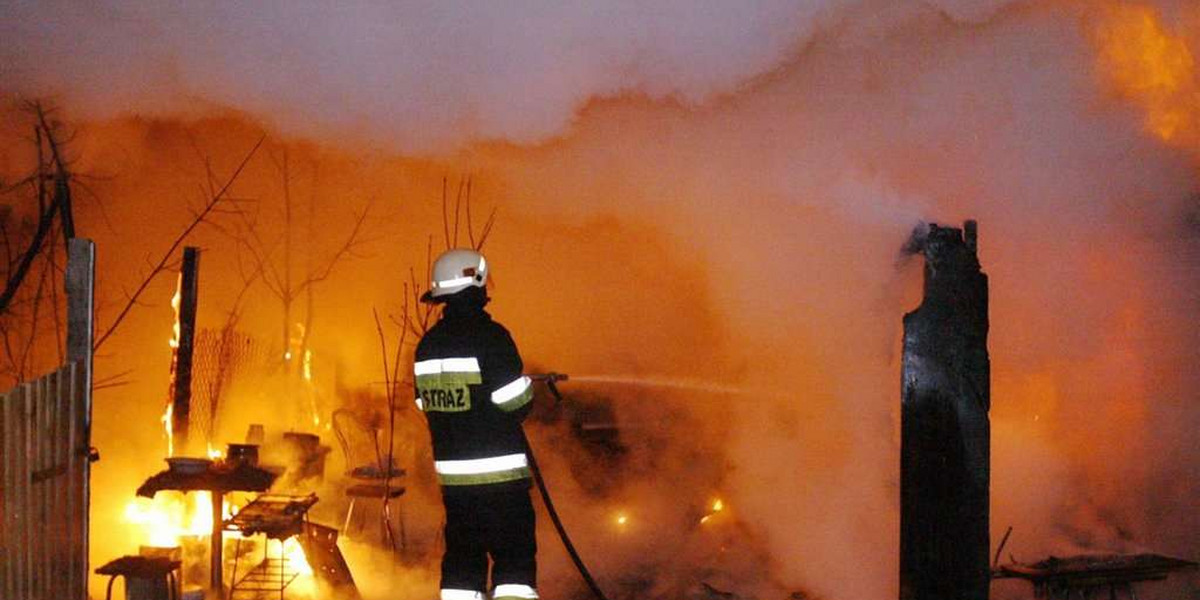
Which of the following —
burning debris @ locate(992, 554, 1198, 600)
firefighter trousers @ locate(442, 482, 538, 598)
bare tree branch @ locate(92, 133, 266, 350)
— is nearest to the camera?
firefighter trousers @ locate(442, 482, 538, 598)

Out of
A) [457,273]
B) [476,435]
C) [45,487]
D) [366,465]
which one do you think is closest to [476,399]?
[476,435]

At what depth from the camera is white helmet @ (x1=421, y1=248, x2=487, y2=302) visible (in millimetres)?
4730

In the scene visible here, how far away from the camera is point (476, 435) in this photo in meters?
4.65

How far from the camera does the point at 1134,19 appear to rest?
302 inches

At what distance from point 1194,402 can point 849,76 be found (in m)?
4.70

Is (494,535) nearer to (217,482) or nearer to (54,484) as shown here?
(54,484)

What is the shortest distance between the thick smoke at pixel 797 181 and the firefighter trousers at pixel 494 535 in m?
2.76

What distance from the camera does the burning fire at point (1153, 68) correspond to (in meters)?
7.54

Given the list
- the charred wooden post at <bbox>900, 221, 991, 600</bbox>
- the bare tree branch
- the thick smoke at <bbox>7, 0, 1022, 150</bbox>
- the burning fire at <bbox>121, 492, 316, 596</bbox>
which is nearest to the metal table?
the burning fire at <bbox>121, 492, 316, 596</bbox>

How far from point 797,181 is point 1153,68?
3.40 metres

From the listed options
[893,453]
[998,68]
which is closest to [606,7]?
[998,68]

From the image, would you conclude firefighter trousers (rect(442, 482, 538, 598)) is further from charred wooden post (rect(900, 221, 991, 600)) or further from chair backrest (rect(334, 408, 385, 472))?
chair backrest (rect(334, 408, 385, 472))

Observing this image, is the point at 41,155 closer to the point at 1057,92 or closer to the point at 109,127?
the point at 109,127

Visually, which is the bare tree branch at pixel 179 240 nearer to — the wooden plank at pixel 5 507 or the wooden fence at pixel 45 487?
the wooden fence at pixel 45 487
